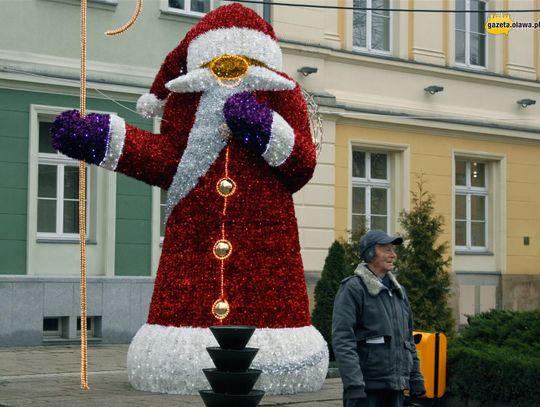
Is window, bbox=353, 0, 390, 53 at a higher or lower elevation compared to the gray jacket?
higher

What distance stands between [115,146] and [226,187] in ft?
3.49

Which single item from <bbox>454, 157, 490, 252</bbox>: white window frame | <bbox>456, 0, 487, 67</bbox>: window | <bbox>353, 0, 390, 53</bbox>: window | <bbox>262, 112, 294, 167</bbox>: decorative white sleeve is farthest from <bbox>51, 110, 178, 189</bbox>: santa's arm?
<bbox>456, 0, 487, 67</bbox>: window

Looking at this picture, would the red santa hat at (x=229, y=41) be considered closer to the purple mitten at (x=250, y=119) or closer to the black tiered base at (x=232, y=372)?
the purple mitten at (x=250, y=119)

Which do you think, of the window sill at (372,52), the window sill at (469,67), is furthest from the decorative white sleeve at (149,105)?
the window sill at (469,67)

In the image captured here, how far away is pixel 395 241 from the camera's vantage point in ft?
23.3

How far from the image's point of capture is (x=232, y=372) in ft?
26.7

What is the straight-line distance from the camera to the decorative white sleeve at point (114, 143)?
10.6 meters

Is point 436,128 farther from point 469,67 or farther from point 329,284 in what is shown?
point 329,284

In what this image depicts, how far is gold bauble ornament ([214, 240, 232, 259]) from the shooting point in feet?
35.2

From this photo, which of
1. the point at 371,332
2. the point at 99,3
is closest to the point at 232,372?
the point at 371,332

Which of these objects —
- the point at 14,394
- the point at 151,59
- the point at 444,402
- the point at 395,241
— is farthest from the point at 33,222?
the point at 395,241

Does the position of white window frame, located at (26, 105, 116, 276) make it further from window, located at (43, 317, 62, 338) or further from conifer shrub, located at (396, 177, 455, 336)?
conifer shrub, located at (396, 177, 455, 336)

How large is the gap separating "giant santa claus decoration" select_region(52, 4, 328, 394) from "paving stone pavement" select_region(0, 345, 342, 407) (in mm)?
255

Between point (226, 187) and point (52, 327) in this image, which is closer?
point (226, 187)
